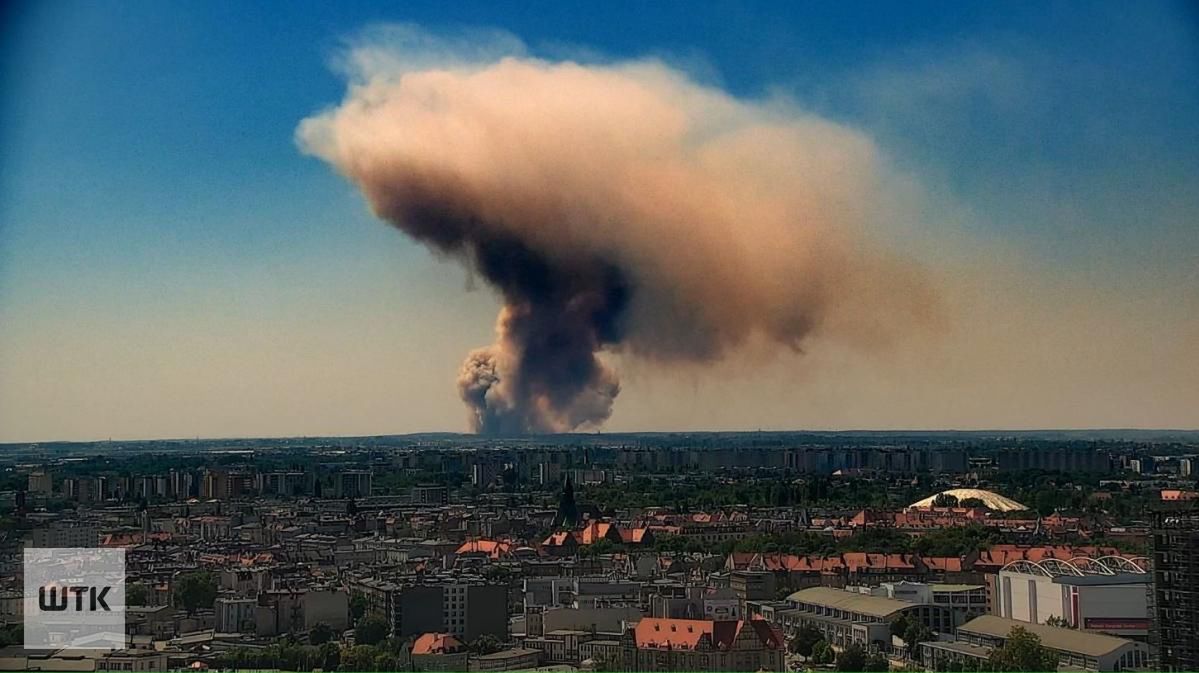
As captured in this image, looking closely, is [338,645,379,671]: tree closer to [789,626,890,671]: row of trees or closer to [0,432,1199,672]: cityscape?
[0,432,1199,672]: cityscape

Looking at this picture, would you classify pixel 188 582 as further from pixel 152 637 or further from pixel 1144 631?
pixel 1144 631

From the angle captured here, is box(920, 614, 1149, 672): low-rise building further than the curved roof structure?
No

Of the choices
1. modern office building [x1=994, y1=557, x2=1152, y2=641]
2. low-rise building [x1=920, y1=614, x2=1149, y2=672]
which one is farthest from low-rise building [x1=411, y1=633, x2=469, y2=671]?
modern office building [x1=994, y1=557, x2=1152, y2=641]

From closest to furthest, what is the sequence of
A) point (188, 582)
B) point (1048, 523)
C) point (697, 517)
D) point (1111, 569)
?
point (1111, 569) → point (188, 582) → point (1048, 523) → point (697, 517)

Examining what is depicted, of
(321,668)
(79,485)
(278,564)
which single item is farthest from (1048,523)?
(79,485)

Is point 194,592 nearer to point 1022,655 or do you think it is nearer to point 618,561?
point 618,561

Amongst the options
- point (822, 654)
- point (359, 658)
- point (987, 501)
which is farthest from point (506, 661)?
point (987, 501)
